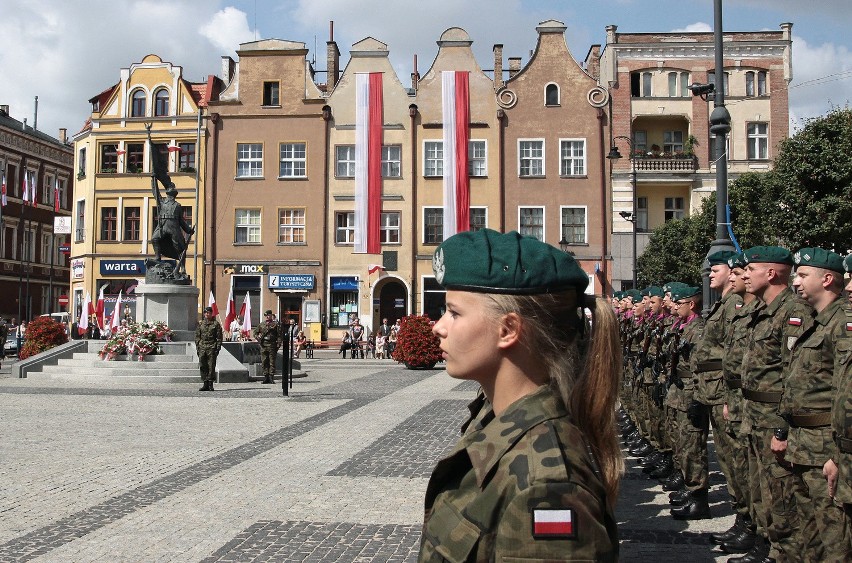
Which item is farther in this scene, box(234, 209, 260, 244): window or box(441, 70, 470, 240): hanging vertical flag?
box(234, 209, 260, 244): window

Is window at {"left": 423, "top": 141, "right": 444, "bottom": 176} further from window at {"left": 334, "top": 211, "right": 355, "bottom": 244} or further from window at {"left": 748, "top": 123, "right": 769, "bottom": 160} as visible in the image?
window at {"left": 748, "top": 123, "right": 769, "bottom": 160}

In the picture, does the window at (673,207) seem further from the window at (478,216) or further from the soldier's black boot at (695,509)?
the soldier's black boot at (695,509)

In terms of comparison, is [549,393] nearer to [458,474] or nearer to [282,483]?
[458,474]

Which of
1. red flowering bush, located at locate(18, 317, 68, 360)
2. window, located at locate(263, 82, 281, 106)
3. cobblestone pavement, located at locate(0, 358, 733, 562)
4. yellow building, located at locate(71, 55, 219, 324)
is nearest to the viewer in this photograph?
cobblestone pavement, located at locate(0, 358, 733, 562)

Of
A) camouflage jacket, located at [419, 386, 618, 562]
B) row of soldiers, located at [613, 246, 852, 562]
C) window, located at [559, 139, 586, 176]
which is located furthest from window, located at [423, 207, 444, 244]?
camouflage jacket, located at [419, 386, 618, 562]

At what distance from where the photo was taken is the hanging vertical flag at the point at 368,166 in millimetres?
43500

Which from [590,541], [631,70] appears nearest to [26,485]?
[590,541]

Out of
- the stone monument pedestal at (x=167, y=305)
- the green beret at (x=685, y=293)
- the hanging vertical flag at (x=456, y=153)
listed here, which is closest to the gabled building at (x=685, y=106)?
the hanging vertical flag at (x=456, y=153)

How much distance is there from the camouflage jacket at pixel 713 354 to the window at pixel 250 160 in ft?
129

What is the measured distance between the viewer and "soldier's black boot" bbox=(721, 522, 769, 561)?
21.1ft

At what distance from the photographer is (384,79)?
1777 inches

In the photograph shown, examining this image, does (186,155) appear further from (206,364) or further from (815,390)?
(815,390)

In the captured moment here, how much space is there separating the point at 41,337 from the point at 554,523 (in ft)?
89.1

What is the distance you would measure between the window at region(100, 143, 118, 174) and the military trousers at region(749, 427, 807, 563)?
46.0m
